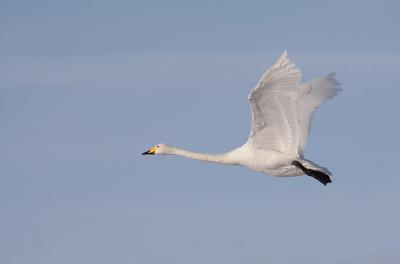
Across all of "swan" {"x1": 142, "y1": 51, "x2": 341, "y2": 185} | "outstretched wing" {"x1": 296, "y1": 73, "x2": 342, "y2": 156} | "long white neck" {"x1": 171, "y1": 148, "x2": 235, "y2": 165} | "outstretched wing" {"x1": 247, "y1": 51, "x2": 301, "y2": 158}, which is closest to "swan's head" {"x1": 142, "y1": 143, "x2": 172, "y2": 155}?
"swan" {"x1": 142, "y1": 51, "x2": 341, "y2": 185}

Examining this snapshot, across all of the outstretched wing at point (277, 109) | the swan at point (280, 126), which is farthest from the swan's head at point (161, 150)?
the outstretched wing at point (277, 109)

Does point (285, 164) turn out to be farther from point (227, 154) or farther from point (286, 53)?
point (286, 53)

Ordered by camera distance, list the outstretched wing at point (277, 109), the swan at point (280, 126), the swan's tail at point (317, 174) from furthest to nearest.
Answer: the swan's tail at point (317, 174) < the swan at point (280, 126) < the outstretched wing at point (277, 109)

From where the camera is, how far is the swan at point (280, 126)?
948 inches

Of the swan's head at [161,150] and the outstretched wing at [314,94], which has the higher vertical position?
the outstretched wing at [314,94]

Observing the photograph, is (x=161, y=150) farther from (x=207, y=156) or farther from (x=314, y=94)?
(x=314, y=94)

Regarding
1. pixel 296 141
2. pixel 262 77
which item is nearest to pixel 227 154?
pixel 296 141

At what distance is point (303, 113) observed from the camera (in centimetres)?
3084

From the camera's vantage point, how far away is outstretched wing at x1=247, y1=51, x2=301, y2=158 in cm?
2378

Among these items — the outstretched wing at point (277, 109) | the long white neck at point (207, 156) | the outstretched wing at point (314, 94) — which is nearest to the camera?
the outstretched wing at point (277, 109)

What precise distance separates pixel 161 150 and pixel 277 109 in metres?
8.07

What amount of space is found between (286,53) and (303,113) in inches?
306

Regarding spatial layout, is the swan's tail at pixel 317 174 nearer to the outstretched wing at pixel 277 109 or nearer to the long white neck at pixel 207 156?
the outstretched wing at pixel 277 109

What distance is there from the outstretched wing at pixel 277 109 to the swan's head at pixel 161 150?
5.08 metres
